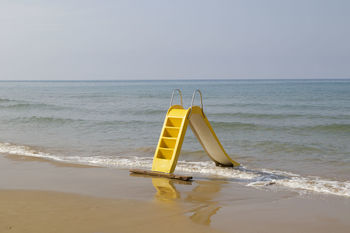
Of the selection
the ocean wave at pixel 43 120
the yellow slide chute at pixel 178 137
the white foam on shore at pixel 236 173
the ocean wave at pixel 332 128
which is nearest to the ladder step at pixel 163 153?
the yellow slide chute at pixel 178 137

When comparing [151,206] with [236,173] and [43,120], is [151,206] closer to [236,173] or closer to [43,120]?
[236,173]

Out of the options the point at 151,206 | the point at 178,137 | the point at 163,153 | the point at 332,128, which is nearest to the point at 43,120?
the point at 163,153

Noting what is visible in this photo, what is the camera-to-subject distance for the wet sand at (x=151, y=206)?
501 cm

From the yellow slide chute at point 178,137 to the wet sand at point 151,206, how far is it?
536 millimetres

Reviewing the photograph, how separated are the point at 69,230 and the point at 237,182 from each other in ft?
14.0

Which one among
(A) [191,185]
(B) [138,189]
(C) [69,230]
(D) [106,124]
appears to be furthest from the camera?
(D) [106,124]

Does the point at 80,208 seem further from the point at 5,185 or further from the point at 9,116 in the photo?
the point at 9,116

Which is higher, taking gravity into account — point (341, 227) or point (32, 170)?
point (341, 227)

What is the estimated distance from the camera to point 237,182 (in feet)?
26.5

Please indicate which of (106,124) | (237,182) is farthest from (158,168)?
(106,124)

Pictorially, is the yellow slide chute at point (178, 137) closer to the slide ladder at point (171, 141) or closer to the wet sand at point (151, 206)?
the slide ladder at point (171, 141)

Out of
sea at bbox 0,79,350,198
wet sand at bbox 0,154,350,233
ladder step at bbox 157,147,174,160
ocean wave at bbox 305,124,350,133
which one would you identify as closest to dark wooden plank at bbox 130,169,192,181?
wet sand at bbox 0,154,350,233

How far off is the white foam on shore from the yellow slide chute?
488 mm

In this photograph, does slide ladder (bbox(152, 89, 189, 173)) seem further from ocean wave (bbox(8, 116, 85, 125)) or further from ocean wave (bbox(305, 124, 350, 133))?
ocean wave (bbox(8, 116, 85, 125))
